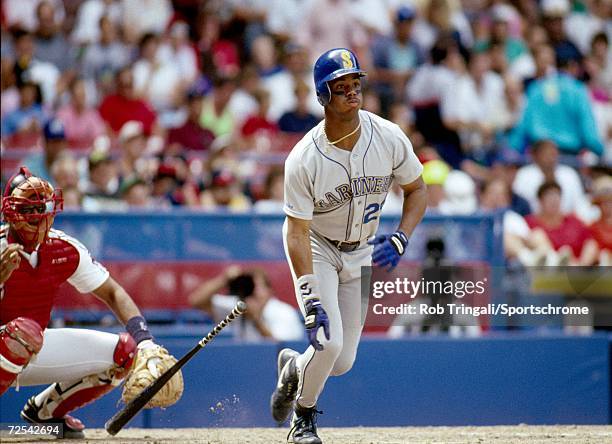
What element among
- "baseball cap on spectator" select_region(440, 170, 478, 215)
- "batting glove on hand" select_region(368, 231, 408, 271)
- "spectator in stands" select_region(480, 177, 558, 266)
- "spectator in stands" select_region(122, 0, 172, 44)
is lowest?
"spectator in stands" select_region(480, 177, 558, 266)

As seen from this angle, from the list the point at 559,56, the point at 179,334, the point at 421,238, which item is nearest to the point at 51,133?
the point at 179,334

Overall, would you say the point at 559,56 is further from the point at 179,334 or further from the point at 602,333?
the point at 179,334

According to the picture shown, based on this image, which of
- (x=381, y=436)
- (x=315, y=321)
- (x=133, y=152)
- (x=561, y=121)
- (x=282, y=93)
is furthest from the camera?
(x=282, y=93)

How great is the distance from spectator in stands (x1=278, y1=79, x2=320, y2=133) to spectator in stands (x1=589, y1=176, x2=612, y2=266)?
3069 mm

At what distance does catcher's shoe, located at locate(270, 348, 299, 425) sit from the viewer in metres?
7.50

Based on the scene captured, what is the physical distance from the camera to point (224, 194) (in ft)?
36.8

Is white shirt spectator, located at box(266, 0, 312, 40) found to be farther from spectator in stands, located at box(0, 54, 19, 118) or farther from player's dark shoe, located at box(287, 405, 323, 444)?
player's dark shoe, located at box(287, 405, 323, 444)

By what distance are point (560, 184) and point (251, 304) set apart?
4122 millimetres

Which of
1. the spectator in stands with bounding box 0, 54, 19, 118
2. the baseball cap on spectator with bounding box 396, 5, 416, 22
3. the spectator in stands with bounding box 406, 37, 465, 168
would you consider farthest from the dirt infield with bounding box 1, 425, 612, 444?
the baseball cap on spectator with bounding box 396, 5, 416, 22

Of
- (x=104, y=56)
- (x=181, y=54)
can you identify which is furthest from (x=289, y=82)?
(x=104, y=56)

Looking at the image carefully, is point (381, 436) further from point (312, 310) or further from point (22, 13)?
point (22, 13)

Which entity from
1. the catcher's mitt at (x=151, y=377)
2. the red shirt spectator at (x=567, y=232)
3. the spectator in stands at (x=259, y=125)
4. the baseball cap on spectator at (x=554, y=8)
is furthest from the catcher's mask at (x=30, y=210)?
the baseball cap on spectator at (x=554, y=8)

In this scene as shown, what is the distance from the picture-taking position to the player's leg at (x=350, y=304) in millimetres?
7160

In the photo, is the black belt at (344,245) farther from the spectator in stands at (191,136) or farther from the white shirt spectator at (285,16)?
the white shirt spectator at (285,16)
